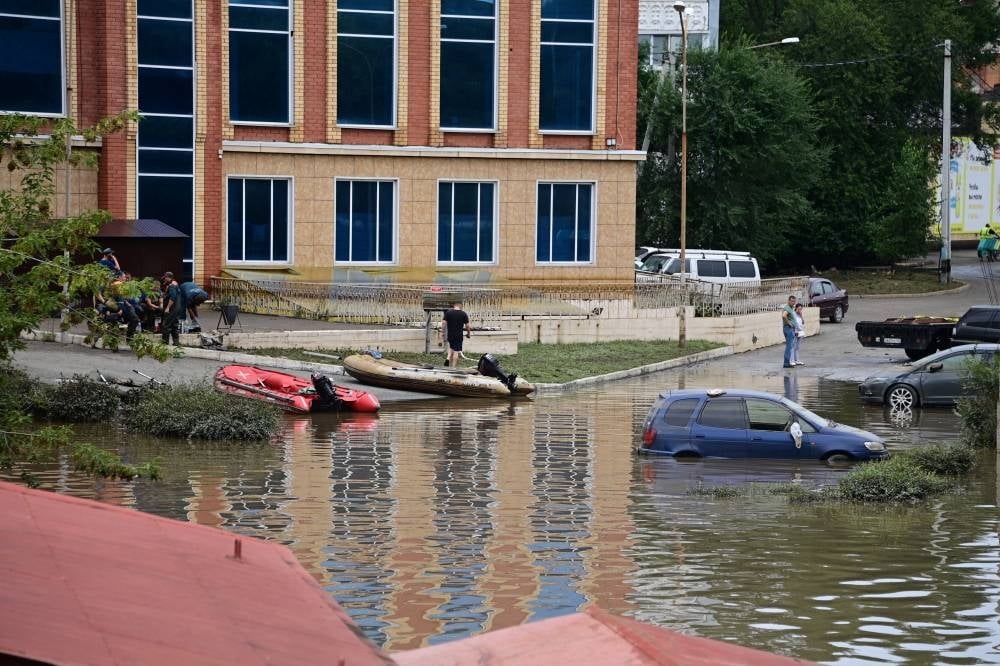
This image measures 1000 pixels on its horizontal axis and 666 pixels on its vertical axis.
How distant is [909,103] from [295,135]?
36.1 metres

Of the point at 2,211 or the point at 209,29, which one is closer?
the point at 2,211

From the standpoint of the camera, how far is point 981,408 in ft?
81.8

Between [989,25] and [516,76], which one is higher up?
[989,25]

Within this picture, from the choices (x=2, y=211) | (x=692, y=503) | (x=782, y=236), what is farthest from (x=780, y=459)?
(x=782, y=236)

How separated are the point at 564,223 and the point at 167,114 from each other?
12508 millimetres

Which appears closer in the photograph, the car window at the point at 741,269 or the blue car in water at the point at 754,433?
the blue car in water at the point at 754,433

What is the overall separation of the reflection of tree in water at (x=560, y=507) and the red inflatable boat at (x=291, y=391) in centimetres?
354

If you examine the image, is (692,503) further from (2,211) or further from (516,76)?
(516,76)

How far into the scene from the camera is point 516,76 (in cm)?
4638

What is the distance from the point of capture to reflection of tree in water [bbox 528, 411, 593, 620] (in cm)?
1476

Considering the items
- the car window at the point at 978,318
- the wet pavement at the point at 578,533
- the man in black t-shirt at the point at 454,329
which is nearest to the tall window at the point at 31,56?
the man in black t-shirt at the point at 454,329

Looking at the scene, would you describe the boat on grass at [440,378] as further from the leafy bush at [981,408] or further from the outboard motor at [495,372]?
the leafy bush at [981,408]

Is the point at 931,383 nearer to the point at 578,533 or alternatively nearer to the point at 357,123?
the point at 578,533

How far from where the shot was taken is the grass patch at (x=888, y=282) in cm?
6003
